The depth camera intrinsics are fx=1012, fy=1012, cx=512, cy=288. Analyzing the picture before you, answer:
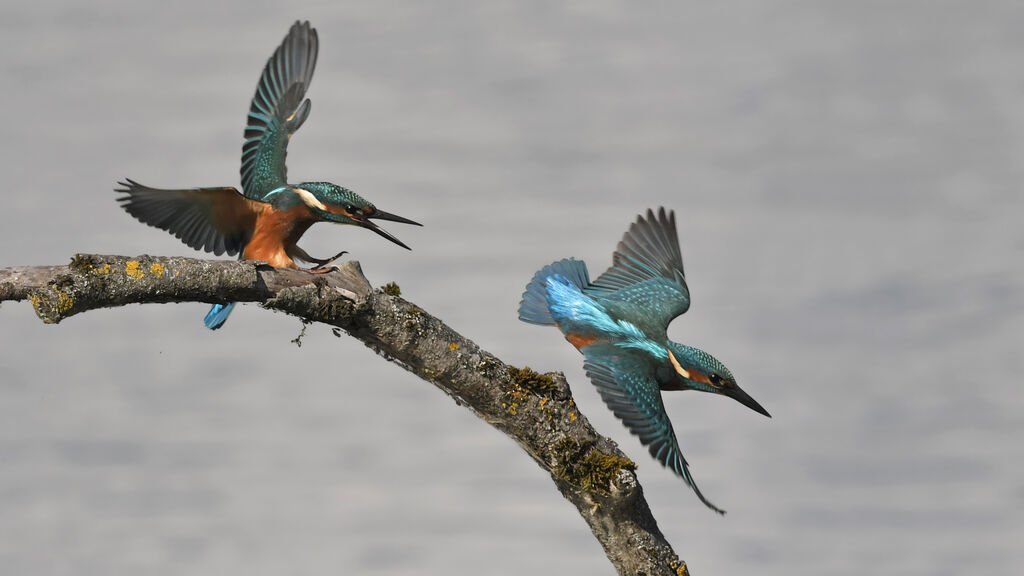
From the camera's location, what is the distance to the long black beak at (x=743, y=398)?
20.4 feet

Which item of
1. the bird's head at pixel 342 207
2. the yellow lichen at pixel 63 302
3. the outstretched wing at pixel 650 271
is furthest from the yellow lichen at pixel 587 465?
the yellow lichen at pixel 63 302

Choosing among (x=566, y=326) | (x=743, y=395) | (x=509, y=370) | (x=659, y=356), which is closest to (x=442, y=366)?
(x=509, y=370)

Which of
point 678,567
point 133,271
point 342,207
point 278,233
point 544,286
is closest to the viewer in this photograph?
point 133,271

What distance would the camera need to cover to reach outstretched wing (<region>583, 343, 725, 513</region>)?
217 inches

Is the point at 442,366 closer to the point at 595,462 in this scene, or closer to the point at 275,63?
the point at 595,462

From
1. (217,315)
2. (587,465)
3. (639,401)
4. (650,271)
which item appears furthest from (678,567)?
(217,315)

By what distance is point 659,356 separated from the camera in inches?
235

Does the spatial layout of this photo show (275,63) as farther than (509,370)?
Yes

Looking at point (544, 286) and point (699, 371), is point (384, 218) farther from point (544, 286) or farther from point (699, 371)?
point (699, 371)

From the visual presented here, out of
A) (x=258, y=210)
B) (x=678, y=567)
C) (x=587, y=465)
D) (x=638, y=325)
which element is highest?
(x=258, y=210)

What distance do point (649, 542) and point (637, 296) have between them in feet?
5.45

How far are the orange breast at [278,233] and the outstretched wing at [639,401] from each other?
6.23ft

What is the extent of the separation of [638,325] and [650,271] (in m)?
0.85

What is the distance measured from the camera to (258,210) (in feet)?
20.2
